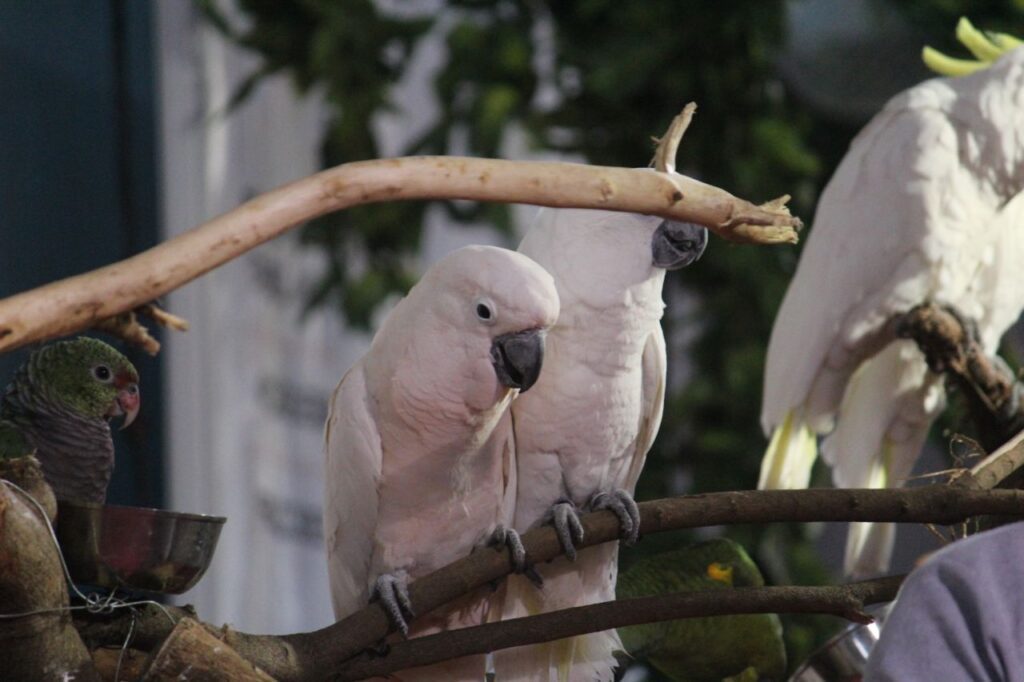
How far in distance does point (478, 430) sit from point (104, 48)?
192cm

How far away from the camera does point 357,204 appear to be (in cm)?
74

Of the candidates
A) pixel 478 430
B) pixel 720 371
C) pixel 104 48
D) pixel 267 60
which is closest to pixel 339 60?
pixel 267 60

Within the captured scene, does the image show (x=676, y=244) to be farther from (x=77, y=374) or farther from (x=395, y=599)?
(x=77, y=374)

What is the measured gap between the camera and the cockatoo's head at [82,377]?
0.85m

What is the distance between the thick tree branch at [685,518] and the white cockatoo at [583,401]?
13 cm

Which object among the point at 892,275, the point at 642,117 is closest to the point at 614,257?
the point at 892,275

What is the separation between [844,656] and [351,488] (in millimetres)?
430

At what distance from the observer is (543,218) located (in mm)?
1075

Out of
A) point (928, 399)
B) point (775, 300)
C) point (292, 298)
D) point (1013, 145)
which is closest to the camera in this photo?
point (1013, 145)

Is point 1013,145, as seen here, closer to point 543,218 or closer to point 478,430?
point 543,218

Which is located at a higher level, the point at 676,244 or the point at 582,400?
the point at 676,244

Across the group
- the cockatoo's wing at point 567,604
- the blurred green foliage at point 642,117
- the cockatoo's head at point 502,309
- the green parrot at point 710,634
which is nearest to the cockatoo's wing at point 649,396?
the cockatoo's wing at point 567,604

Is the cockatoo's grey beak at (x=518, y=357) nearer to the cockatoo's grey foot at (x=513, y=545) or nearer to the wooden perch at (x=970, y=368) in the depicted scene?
the cockatoo's grey foot at (x=513, y=545)

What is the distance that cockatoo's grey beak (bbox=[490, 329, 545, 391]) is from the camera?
2.89 feet
